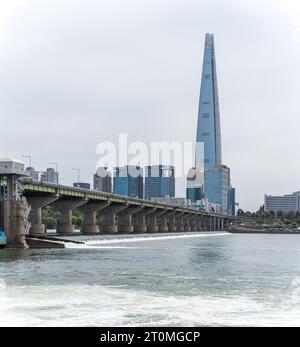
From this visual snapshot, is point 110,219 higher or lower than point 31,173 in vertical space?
lower

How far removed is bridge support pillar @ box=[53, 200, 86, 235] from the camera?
13975cm

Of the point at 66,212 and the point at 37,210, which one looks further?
the point at 66,212

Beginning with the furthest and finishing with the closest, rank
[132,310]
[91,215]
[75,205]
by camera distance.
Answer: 1. [91,215]
2. [75,205]
3. [132,310]

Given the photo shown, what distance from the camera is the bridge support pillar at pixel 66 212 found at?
139750 millimetres

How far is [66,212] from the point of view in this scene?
142 m

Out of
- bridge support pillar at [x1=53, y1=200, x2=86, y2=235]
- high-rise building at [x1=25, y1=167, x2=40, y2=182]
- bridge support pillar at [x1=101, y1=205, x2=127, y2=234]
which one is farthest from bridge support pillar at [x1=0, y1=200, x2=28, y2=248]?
bridge support pillar at [x1=101, y1=205, x2=127, y2=234]

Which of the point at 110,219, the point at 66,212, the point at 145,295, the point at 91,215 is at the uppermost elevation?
the point at 66,212

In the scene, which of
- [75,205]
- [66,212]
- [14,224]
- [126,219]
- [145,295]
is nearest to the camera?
[145,295]

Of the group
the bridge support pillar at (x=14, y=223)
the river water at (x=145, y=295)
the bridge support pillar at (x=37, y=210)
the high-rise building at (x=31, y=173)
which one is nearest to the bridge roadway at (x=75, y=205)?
the bridge support pillar at (x=37, y=210)

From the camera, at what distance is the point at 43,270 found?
182 ft

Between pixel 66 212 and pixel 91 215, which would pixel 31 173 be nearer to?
pixel 66 212

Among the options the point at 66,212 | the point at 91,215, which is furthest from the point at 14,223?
the point at 91,215

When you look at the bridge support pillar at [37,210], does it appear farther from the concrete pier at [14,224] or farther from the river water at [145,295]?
the river water at [145,295]
